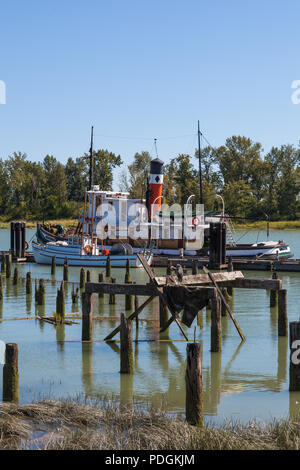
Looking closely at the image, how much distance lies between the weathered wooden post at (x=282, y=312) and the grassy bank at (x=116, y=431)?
8.79 meters

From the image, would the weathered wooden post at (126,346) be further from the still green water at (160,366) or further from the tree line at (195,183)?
the tree line at (195,183)

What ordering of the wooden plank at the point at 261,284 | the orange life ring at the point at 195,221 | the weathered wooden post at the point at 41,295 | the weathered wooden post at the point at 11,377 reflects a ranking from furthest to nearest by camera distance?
the orange life ring at the point at 195,221
the weathered wooden post at the point at 41,295
the wooden plank at the point at 261,284
the weathered wooden post at the point at 11,377

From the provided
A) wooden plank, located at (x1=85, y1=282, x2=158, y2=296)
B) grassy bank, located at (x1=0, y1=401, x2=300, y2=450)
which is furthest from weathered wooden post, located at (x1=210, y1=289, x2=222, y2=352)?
grassy bank, located at (x1=0, y1=401, x2=300, y2=450)

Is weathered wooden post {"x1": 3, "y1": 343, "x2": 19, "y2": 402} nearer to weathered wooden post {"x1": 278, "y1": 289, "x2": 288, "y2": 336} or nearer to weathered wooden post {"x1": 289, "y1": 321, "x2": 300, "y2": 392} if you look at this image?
weathered wooden post {"x1": 289, "y1": 321, "x2": 300, "y2": 392}

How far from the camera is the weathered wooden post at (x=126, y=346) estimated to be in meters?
15.7

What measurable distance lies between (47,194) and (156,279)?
353 feet

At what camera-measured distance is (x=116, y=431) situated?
440 inches

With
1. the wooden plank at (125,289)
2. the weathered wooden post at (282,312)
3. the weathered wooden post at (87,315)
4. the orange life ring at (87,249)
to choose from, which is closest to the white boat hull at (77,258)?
the orange life ring at (87,249)

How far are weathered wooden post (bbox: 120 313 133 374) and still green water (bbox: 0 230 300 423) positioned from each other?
0.25 m

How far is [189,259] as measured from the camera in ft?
148

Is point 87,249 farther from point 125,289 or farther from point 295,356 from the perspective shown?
point 295,356

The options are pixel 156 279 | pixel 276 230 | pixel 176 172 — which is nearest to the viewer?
pixel 156 279
